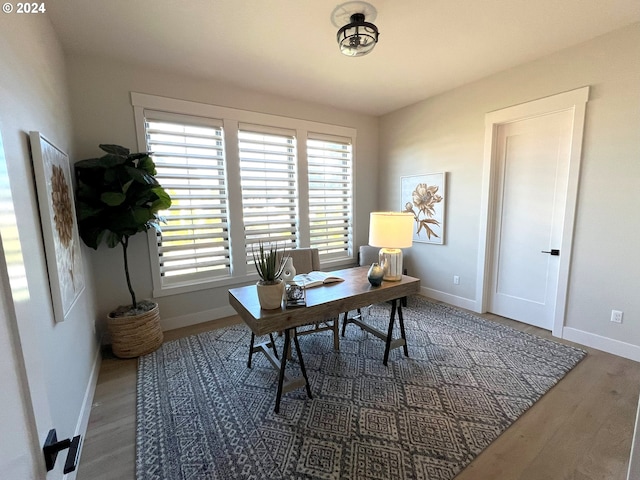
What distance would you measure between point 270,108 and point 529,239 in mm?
3423

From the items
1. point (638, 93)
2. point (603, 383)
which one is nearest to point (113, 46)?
point (638, 93)

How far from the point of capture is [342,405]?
1.95 meters

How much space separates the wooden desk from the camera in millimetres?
1743

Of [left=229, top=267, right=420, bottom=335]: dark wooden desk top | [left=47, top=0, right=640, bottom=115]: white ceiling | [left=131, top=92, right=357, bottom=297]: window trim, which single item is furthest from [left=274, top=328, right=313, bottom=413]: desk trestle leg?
Answer: [left=47, top=0, right=640, bottom=115]: white ceiling

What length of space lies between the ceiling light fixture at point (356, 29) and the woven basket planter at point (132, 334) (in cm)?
287

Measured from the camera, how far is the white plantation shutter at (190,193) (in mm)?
2984

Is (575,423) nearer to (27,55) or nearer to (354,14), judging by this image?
(354,14)

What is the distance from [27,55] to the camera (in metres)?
1.55

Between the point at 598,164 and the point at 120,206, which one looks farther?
the point at 598,164

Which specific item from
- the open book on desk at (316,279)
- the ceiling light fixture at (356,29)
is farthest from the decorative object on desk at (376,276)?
the ceiling light fixture at (356,29)

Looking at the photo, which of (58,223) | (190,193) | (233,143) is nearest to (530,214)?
(233,143)

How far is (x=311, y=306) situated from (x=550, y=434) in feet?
5.49

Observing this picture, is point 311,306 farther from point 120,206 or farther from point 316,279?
point 120,206

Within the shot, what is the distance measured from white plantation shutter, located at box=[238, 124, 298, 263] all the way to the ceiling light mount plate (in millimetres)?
1703
